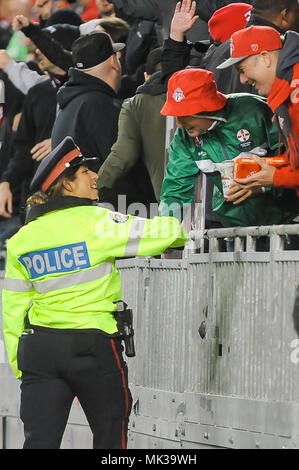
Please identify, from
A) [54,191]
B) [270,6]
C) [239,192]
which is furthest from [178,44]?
[54,191]

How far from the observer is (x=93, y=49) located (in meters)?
10.0

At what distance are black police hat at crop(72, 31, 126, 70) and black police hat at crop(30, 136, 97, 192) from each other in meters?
2.87

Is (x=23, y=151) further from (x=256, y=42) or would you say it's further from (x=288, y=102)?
(x=288, y=102)

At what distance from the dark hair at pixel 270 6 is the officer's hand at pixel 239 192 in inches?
51.3

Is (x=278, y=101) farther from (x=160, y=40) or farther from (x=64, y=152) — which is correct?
(x=160, y=40)

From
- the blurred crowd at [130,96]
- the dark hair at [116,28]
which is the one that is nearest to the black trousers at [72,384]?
the blurred crowd at [130,96]

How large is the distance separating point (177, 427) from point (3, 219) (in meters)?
4.52

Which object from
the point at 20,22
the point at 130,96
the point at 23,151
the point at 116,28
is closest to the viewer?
the point at 130,96

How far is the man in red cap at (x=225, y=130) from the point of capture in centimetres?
753

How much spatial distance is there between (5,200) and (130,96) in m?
2.06

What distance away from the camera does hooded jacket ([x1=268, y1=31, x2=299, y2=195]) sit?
22.8 feet

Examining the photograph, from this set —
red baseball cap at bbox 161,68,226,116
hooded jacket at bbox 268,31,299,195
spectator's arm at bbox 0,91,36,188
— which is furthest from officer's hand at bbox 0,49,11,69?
hooded jacket at bbox 268,31,299,195
